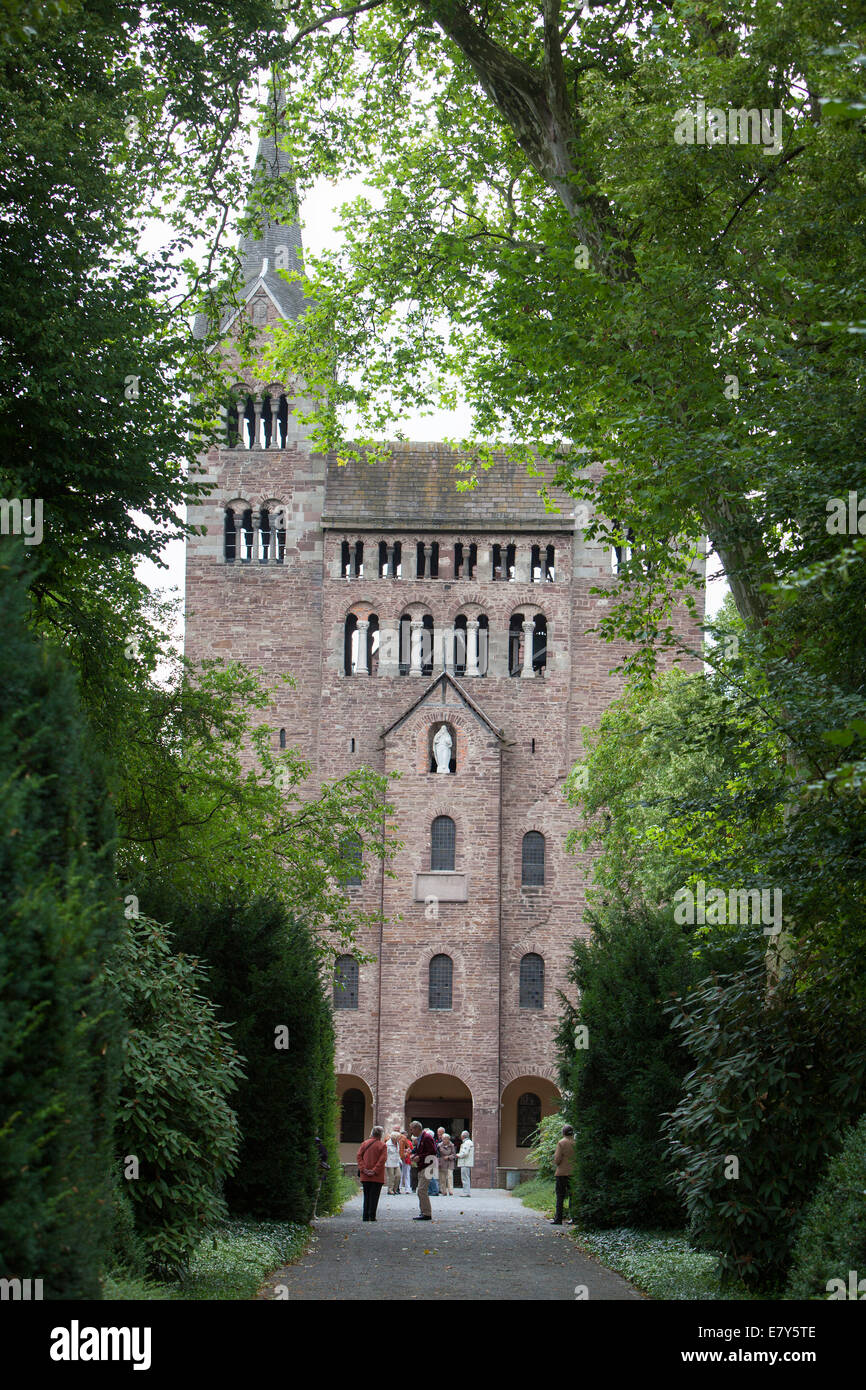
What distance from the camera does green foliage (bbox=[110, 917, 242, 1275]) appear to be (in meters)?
11.6

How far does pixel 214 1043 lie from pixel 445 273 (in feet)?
38.1

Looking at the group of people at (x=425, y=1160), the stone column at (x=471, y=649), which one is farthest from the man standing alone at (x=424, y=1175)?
the stone column at (x=471, y=649)

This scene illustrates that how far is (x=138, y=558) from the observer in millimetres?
17844

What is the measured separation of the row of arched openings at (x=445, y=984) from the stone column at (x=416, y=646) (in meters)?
8.18

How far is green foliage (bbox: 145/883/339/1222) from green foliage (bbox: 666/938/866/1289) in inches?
238

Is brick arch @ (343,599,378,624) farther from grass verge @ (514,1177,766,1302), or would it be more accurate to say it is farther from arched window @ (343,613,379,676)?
grass verge @ (514,1177,766,1302)

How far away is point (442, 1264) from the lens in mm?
14359

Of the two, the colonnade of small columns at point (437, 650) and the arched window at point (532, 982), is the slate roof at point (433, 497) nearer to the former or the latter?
the colonnade of small columns at point (437, 650)

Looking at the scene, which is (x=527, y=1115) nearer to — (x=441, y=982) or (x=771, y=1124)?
(x=441, y=982)

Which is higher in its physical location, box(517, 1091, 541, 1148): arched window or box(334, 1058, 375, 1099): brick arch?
box(334, 1058, 375, 1099): brick arch
